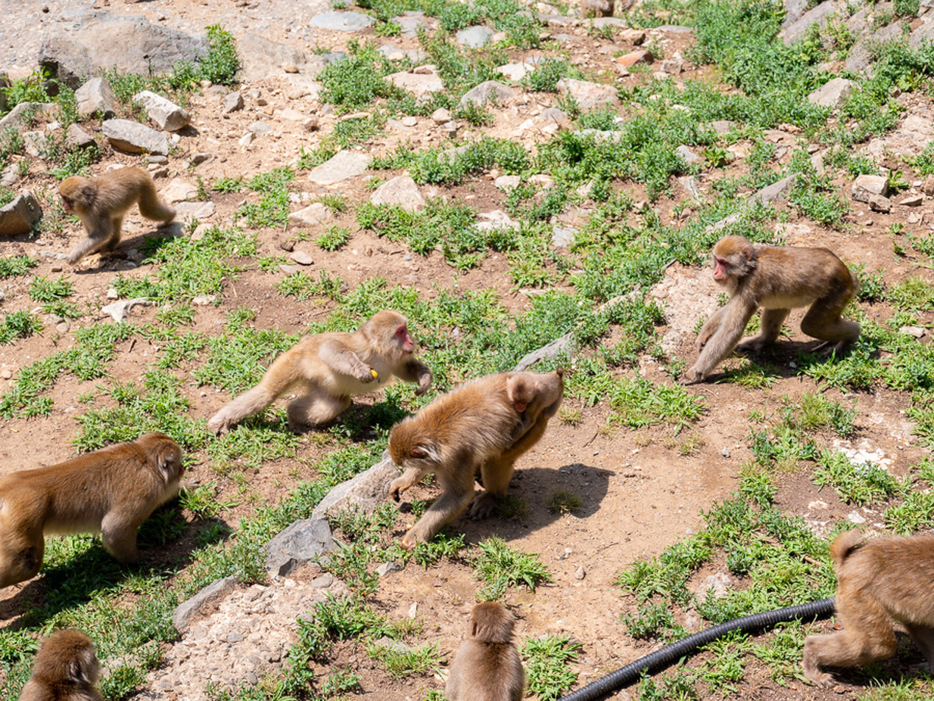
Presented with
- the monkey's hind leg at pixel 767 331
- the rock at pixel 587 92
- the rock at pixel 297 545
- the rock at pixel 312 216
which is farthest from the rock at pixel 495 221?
the rock at pixel 297 545

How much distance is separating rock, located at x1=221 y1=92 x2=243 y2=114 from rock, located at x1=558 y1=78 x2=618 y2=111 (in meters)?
5.31

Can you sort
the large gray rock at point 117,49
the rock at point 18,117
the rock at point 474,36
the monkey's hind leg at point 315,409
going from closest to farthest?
the monkey's hind leg at point 315,409
the rock at point 18,117
the large gray rock at point 117,49
the rock at point 474,36

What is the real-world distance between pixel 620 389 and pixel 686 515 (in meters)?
1.79

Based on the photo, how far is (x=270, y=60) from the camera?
16188 mm

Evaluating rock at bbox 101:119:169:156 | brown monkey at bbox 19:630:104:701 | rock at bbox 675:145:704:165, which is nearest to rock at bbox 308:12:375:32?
rock at bbox 101:119:169:156

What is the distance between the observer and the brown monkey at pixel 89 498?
24.5 feet

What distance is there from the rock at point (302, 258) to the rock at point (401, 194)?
1.38 meters

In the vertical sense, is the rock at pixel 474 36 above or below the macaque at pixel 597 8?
below

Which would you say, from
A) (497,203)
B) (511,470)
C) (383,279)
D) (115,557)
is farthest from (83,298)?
(511,470)

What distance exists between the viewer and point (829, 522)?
761 centimetres

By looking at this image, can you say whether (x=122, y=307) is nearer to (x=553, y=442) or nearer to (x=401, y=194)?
(x=401, y=194)

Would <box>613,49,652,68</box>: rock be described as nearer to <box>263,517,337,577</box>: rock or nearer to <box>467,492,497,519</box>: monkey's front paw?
<box>467,492,497,519</box>: monkey's front paw

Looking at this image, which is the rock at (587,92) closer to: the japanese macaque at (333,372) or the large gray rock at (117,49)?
the large gray rock at (117,49)

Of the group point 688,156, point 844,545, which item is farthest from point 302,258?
point 844,545
